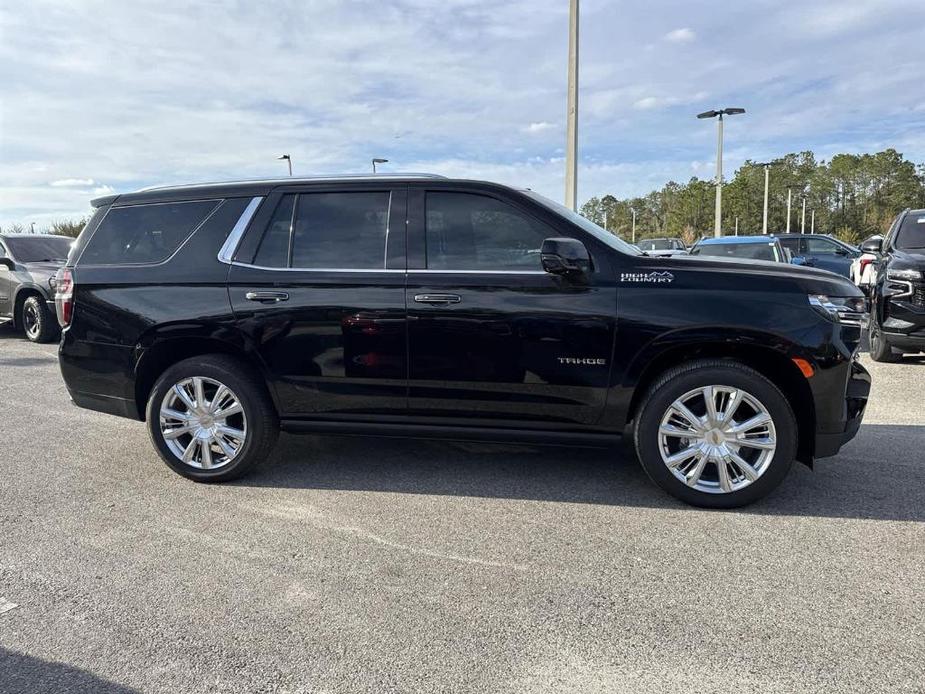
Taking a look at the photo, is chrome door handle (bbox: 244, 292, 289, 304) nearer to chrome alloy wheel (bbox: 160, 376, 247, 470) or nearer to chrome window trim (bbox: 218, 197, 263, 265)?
chrome window trim (bbox: 218, 197, 263, 265)

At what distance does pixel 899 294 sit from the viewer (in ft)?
25.0

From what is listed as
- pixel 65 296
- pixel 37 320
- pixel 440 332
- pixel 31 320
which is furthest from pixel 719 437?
pixel 31 320

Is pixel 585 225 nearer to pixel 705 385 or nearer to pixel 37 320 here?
pixel 705 385

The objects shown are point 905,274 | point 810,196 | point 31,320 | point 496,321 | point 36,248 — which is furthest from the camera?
point 810,196

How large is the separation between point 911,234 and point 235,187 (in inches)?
318

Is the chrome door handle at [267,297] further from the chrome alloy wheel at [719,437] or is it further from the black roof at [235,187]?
the chrome alloy wheel at [719,437]

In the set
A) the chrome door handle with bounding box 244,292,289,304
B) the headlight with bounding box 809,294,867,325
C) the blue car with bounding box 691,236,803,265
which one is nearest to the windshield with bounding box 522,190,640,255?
the headlight with bounding box 809,294,867,325

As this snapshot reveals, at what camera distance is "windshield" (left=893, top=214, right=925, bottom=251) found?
829 centimetres

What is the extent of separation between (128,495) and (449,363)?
2.10 metres

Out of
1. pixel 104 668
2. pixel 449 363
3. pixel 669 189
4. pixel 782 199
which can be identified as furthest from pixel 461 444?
pixel 669 189

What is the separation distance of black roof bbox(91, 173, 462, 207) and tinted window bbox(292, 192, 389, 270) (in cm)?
11

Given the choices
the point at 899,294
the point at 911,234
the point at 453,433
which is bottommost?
the point at 453,433

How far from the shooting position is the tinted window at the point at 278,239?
4188 millimetres

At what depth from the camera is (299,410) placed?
4.25 m
